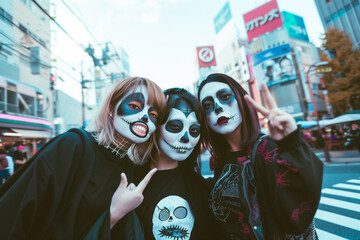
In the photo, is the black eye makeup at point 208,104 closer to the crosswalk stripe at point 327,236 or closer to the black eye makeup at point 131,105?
the black eye makeup at point 131,105

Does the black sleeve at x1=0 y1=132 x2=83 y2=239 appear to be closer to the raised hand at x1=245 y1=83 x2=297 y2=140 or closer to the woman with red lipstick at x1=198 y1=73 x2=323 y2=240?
the woman with red lipstick at x1=198 y1=73 x2=323 y2=240

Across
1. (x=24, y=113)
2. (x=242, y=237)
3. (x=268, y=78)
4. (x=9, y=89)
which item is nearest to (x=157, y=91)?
(x=242, y=237)

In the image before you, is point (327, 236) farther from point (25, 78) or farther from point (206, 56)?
point (206, 56)

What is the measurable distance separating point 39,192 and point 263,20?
34136 mm

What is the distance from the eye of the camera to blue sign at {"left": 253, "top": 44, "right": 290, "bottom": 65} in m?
25.5

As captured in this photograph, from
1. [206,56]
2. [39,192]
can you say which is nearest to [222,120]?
[39,192]

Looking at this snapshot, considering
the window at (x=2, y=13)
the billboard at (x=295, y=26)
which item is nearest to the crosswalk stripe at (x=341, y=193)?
the window at (x=2, y=13)

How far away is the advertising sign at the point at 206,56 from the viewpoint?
38281 millimetres

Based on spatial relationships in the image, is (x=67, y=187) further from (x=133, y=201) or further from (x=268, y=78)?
(x=268, y=78)

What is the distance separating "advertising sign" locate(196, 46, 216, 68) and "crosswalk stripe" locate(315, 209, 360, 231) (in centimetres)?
3674

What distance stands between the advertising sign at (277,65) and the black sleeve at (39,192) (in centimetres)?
2895

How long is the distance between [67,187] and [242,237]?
145 cm

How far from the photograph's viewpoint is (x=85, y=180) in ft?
4.41

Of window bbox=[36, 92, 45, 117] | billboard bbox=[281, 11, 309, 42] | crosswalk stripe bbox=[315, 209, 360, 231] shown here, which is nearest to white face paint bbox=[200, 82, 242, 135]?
crosswalk stripe bbox=[315, 209, 360, 231]
